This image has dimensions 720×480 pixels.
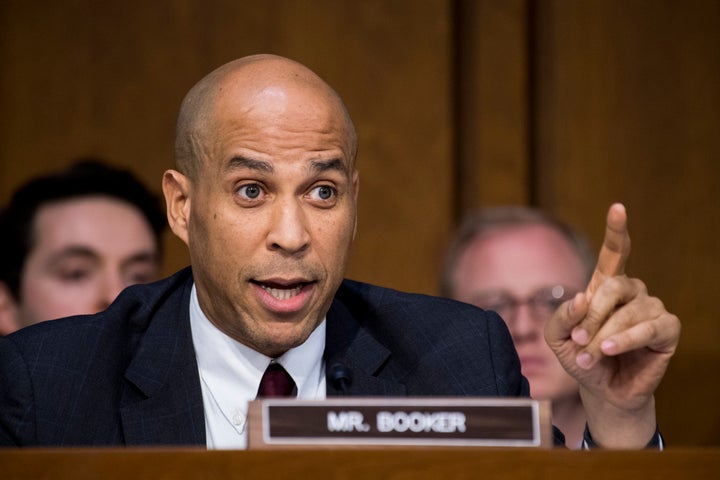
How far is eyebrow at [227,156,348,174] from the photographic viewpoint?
56.9 inches

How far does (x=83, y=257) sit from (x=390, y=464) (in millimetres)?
1379

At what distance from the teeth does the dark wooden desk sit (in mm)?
406

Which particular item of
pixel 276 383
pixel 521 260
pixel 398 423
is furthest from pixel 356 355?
pixel 521 260

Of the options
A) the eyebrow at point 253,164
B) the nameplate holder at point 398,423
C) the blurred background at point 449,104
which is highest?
the blurred background at point 449,104

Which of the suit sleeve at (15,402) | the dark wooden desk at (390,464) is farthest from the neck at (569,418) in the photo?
the dark wooden desk at (390,464)

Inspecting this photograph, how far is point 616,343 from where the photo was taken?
1382mm

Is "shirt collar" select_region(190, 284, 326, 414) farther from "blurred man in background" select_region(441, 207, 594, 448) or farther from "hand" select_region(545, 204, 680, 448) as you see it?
"blurred man in background" select_region(441, 207, 594, 448)

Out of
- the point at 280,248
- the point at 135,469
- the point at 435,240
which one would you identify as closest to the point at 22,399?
the point at 280,248

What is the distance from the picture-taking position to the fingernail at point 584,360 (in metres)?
1.41

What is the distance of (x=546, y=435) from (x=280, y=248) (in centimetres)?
42

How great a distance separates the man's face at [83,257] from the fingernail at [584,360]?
110 centimetres

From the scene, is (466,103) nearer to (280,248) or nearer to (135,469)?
(280,248)

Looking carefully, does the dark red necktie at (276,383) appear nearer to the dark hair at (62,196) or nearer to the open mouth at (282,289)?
the open mouth at (282,289)

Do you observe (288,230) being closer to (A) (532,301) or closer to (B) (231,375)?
(B) (231,375)
